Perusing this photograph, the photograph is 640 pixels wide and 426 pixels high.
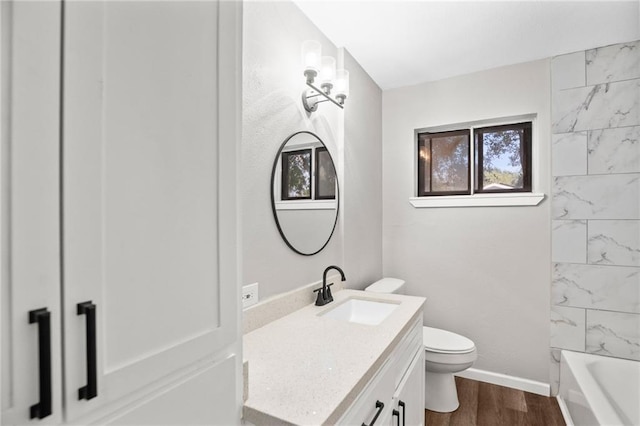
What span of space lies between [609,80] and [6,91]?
10.1ft

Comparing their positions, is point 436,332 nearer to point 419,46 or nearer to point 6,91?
point 419,46

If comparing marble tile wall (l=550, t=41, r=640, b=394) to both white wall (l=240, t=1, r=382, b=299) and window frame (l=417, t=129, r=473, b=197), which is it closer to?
window frame (l=417, t=129, r=473, b=197)

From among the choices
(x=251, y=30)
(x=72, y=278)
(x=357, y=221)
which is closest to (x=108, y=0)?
(x=72, y=278)

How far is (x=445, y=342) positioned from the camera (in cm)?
225

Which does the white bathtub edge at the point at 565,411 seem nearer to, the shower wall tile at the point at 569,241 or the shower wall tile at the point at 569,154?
the shower wall tile at the point at 569,241

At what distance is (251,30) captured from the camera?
59.4 inches

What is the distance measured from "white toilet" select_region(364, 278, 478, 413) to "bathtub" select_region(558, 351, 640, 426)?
0.57 m

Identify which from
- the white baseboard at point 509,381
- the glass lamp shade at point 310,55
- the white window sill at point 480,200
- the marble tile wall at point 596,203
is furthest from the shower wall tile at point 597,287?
the glass lamp shade at point 310,55

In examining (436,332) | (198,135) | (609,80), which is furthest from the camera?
(436,332)

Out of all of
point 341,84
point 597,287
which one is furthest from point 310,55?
point 597,287

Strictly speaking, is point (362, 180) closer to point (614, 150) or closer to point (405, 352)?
point (405, 352)

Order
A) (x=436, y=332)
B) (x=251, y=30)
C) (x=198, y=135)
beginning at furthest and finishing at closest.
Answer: (x=436, y=332)
(x=251, y=30)
(x=198, y=135)

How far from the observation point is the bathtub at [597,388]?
1798 millimetres

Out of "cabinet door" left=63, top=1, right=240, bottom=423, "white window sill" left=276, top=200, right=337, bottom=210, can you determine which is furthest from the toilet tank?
"cabinet door" left=63, top=1, right=240, bottom=423
